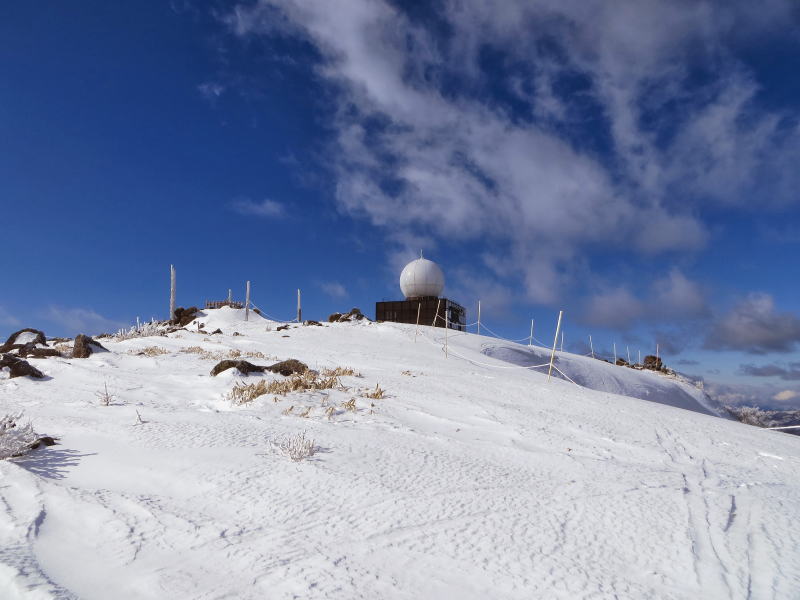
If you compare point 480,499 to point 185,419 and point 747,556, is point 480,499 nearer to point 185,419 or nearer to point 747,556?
point 747,556

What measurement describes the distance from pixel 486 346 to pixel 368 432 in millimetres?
12576

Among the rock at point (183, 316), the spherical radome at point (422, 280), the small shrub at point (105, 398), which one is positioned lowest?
the small shrub at point (105, 398)

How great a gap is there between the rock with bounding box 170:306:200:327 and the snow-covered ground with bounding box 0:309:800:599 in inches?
828

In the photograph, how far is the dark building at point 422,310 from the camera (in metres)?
27.5

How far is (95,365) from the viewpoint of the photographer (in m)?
7.21

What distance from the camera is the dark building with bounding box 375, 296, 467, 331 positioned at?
27.5 metres

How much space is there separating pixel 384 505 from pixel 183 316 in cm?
2594

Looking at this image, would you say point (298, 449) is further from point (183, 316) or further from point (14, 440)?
point (183, 316)

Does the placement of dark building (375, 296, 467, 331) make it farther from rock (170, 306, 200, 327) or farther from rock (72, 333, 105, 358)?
rock (72, 333, 105, 358)

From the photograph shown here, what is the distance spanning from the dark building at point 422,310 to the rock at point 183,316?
10.7 meters

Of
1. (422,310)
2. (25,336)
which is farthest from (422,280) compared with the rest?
(25,336)

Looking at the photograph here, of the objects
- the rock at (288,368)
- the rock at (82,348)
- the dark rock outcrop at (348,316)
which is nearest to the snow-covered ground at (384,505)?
the rock at (288,368)

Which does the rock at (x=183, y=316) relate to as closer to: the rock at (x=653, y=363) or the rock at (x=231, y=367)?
the rock at (x=231, y=367)

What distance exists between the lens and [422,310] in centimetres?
2816
